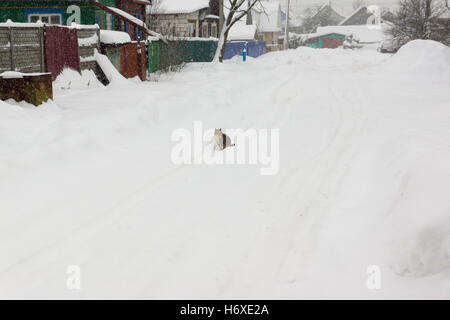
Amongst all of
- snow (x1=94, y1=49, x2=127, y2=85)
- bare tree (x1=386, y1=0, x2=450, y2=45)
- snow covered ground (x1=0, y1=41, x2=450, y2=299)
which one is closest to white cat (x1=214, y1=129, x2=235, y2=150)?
snow covered ground (x1=0, y1=41, x2=450, y2=299)

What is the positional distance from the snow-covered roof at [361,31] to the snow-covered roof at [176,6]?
63.9 m

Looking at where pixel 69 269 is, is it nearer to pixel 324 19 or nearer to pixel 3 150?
pixel 3 150

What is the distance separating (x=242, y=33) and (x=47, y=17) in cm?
3630

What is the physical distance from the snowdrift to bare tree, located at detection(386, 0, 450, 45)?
9.07 metres

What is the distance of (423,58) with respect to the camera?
2302 cm

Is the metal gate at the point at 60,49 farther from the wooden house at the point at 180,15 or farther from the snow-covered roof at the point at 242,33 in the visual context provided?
the snow-covered roof at the point at 242,33

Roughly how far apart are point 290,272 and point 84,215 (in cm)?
232

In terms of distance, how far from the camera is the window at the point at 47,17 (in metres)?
23.5

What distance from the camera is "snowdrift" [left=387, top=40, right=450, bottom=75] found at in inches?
848

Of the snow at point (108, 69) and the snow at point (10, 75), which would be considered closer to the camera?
the snow at point (10, 75)

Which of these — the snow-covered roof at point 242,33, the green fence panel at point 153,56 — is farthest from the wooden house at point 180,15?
the snow-covered roof at point 242,33

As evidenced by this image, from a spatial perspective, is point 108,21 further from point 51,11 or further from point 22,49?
point 22,49

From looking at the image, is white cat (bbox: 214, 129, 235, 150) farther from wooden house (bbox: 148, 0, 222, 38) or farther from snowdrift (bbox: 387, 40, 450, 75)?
wooden house (bbox: 148, 0, 222, 38)
